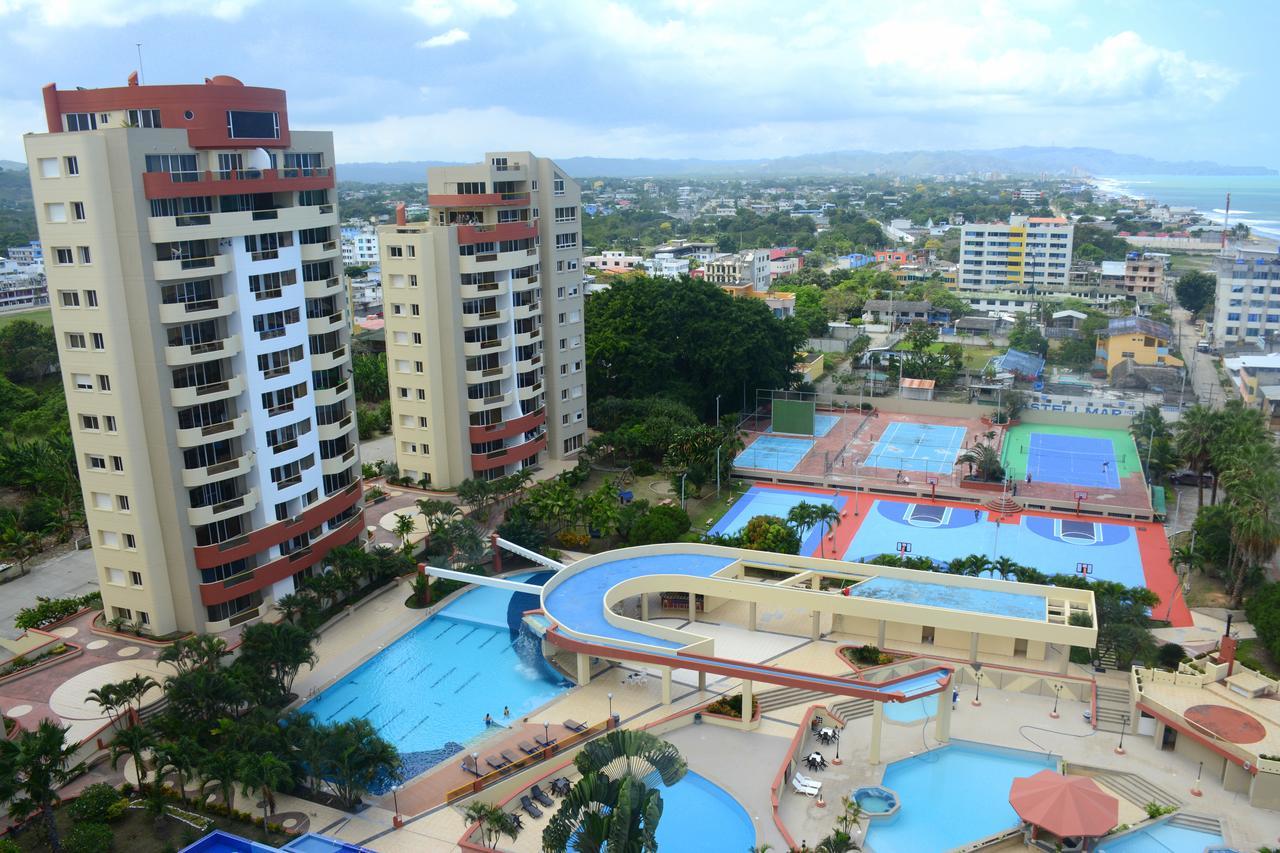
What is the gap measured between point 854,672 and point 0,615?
33633 mm

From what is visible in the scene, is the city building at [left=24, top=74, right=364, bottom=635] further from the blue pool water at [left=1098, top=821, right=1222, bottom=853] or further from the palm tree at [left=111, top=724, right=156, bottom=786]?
the blue pool water at [left=1098, top=821, right=1222, bottom=853]

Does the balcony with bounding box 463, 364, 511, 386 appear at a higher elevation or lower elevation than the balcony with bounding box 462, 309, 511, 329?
lower

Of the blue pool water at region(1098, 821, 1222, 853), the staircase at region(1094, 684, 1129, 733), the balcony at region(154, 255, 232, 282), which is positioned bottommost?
the blue pool water at region(1098, 821, 1222, 853)

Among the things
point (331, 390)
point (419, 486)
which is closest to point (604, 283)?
point (419, 486)

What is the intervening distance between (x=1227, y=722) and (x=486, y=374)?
115ft

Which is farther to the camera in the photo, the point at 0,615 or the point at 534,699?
the point at 0,615

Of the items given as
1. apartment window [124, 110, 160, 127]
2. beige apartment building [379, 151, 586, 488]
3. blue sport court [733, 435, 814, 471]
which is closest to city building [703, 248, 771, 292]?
blue sport court [733, 435, 814, 471]

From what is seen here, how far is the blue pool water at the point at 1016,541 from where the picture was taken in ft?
149

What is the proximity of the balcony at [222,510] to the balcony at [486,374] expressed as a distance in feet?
49.4

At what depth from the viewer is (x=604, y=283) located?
12512 centimetres

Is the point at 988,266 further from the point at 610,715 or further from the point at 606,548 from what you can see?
the point at 610,715

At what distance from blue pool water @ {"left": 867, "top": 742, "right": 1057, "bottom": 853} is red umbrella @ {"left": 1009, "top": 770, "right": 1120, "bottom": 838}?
5.04ft

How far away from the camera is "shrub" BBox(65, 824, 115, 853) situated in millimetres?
24875

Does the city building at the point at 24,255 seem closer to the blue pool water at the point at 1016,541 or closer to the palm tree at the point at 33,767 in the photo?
the blue pool water at the point at 1016,541
